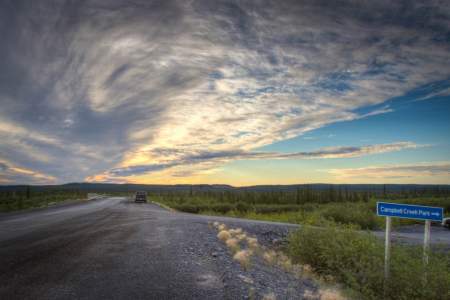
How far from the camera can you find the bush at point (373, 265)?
6801 mm

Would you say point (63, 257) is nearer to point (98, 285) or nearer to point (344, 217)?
point (98, 285)

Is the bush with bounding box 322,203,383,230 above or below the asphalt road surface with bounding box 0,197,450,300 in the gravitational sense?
below

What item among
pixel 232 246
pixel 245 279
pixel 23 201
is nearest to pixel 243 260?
pixel 245 279

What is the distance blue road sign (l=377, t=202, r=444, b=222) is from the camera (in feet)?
23.3

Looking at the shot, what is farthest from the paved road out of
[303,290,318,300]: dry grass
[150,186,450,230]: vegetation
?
[150,186,450,230]: vegetation

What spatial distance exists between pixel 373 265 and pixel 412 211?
5.17ft

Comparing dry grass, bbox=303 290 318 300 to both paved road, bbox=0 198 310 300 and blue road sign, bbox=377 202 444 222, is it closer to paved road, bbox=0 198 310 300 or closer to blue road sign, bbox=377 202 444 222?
paved road, bbox=0 198 310 300

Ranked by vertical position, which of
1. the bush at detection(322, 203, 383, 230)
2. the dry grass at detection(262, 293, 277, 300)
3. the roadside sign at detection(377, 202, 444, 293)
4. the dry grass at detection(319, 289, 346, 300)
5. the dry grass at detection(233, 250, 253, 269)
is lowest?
the bush at detection(322, 203, 383, 230)

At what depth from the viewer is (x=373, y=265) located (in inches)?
307

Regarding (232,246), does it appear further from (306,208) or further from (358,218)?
(306,208)

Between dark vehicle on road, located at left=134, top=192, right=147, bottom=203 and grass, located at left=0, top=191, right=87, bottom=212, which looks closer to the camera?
grass, located at left=0, top=191, right=87, bottom=212

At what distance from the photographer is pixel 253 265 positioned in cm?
809

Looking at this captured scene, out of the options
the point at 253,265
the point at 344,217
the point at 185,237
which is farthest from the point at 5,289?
the point at 344,217

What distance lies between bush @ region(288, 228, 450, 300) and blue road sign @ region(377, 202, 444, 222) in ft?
3.04
